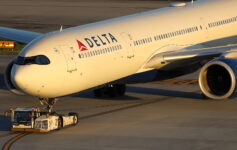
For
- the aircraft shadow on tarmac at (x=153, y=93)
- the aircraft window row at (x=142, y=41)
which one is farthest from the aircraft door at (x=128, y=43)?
the aircraft shadow on tarmac at (x=153, y=93)

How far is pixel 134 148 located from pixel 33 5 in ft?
237

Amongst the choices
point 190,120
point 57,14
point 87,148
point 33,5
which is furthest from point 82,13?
point 87,148

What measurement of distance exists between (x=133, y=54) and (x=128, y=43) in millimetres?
626

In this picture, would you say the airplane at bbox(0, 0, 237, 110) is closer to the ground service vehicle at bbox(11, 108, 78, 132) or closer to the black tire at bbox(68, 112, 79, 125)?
the ground service vehicle at bbox(11, 108, 78, 132)

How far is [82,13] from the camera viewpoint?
90.6 metres

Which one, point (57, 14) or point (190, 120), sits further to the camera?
point (57, 14)

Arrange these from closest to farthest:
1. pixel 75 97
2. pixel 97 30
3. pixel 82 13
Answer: pixel 97 30 → pixel 75 97 → pixel 82 13

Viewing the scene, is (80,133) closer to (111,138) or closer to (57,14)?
(111,138)

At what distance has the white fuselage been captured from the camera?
35.2 metres

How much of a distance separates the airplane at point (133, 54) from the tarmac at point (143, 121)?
1280 mm

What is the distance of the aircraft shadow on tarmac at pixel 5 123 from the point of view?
→ 34466 mm

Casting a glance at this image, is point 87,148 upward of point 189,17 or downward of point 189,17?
downward

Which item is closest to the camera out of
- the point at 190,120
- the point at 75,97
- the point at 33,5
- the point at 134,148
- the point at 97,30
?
the point at 134,148

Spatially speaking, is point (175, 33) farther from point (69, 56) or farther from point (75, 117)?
point (75, 117)
